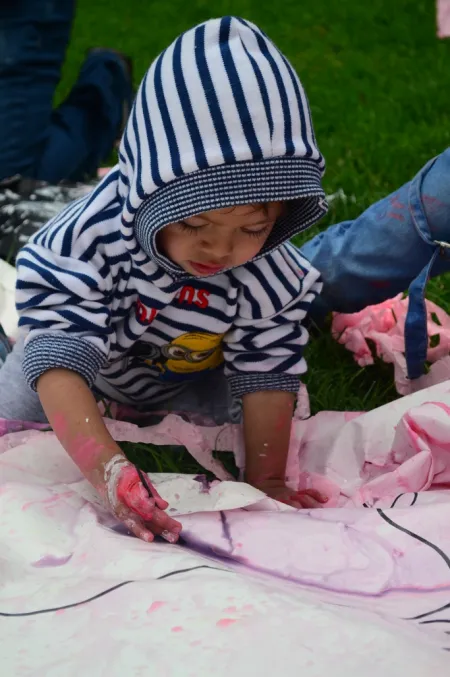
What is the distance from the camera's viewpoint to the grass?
70.7 inches

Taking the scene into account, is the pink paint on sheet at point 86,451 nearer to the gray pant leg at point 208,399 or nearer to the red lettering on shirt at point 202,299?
the red lettering on shirt at point 202,299

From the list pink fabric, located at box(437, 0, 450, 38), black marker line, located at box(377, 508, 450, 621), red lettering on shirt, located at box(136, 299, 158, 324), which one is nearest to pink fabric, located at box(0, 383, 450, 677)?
black marker line, located at box(377, 508, 450, 621)

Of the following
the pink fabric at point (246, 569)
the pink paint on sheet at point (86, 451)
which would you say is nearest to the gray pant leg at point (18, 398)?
the pink fabric at point (246, 569)

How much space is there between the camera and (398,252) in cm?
158

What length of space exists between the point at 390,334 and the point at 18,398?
74cm

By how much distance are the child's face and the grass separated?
1.63ft

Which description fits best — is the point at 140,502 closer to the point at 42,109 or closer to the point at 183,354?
the point at 183,354

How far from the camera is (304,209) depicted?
4.32ft

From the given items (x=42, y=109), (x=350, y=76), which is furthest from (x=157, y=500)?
(x=350, y=76)

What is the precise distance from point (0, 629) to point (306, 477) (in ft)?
1.97

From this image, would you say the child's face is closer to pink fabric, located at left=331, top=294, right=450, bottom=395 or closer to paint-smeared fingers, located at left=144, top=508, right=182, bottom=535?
paint-smeared fingers, located at left=144, top=508, right=182, bottom=535

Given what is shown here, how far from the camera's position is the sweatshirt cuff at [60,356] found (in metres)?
1.27

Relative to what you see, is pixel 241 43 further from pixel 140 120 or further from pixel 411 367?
pixel 411 367

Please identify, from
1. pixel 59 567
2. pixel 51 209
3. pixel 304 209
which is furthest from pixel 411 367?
pixel 51 209
